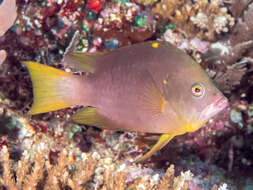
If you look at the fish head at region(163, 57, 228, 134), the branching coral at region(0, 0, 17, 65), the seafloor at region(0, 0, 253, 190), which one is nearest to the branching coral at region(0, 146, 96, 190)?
the seafloor at region(0, 0, 253, 190)

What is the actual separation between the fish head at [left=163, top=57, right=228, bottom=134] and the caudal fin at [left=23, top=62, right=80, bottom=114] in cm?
92

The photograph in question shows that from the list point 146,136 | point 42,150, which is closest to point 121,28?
point 146,136

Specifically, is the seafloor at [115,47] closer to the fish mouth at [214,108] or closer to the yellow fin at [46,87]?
the yellow fin at [46,87]

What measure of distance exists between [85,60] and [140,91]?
654 mm

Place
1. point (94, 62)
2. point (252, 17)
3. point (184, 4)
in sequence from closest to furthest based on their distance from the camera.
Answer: point (94, 62)
point (252, 17)
point (184, 4)

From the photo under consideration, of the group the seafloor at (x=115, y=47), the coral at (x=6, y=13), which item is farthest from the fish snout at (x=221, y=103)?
the coral at (x=6, y=13)

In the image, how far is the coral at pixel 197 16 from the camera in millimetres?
4473

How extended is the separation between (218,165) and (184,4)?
9.27 ft

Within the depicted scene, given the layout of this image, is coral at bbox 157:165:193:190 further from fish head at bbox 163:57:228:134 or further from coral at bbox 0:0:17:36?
coral at bbox 0:0:17:36

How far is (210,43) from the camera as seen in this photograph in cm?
449

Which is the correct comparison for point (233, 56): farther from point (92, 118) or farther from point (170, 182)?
point (92, 118)

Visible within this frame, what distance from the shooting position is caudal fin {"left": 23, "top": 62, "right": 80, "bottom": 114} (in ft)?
8.18

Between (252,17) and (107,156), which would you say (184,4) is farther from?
(107,156)

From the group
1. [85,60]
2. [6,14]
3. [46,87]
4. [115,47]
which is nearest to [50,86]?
[46,87]
